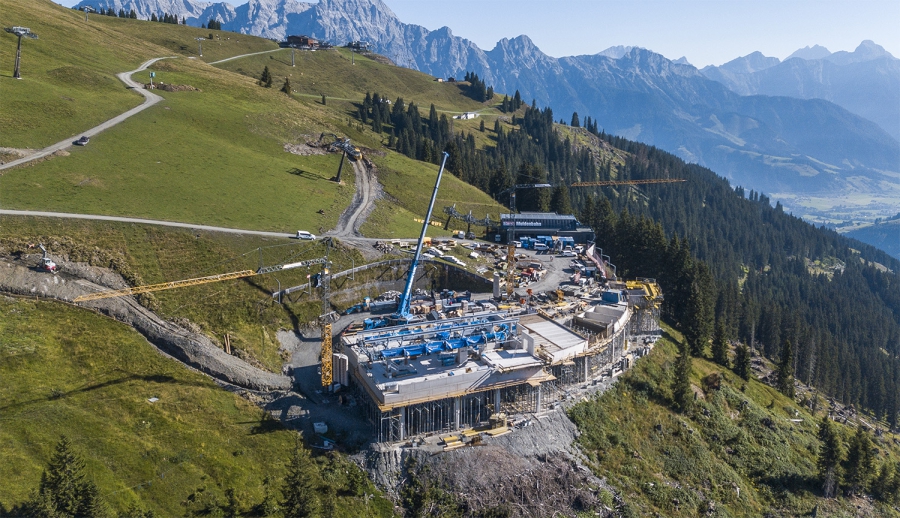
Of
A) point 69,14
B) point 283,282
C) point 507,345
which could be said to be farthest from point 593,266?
point 69,14

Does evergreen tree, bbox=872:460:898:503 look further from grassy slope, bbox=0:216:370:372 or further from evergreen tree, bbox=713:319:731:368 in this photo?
grassy slope, bbox=0:216:370:372

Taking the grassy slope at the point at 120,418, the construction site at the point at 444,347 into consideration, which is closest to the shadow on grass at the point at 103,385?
the grassy slope at the point at 120,418

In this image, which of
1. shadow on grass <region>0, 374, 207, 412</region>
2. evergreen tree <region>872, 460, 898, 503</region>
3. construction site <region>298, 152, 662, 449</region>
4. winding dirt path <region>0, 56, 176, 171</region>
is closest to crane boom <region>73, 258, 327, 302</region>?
construction site <region>298, 152, 662, 449</region>

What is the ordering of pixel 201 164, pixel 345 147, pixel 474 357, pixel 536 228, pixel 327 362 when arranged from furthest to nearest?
pixel 536 228 < pixel 345 147 < pixel 201 164 < pixel 474 357 < pixel 327 362

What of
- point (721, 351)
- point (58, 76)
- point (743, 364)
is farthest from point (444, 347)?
point (58, 76)

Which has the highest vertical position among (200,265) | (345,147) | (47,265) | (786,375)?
(345,147)

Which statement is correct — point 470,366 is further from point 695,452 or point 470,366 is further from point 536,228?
point 536,228

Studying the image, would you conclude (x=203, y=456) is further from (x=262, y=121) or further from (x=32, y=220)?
(x=262, y=121)
